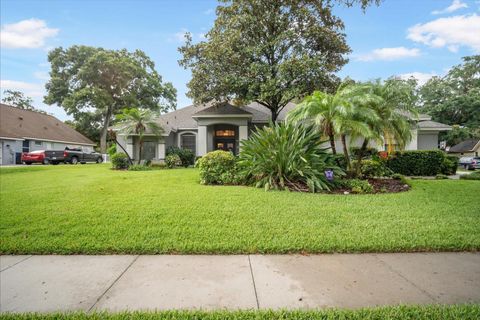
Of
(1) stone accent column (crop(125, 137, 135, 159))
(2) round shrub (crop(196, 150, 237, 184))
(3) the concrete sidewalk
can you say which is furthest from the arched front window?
(3) the concrete sidewalk

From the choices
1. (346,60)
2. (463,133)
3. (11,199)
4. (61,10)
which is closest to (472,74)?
(463,133)

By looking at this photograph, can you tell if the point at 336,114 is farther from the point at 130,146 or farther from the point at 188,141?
the point at 130,146

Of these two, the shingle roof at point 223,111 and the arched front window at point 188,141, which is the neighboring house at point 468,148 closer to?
the shingle roof at point 223,111

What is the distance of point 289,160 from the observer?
7543 mm

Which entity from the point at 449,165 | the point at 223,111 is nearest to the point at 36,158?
the point at 223,111

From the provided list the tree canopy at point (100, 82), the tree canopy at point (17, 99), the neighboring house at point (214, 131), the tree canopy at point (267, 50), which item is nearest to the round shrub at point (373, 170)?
the tree canopy at point (267, 50)

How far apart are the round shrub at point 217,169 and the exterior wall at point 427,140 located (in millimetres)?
15984

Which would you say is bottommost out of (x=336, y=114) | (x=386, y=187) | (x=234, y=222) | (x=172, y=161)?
(x=234, y=222)

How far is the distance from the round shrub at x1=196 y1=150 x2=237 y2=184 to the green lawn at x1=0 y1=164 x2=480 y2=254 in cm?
170

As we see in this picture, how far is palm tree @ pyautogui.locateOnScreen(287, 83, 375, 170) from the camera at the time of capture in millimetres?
7484

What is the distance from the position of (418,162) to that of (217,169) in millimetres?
10620

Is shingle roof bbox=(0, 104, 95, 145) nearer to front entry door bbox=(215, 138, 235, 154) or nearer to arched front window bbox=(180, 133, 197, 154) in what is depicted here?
arched front window bbox=(180, 133, 197, 154)

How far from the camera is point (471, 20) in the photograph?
7.07 meters

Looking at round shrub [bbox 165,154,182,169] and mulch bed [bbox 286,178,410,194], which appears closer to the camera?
mulch bed [bbox 286,178,410,194]
